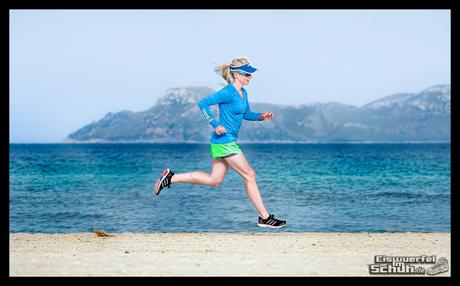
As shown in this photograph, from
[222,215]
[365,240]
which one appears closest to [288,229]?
[222,215]

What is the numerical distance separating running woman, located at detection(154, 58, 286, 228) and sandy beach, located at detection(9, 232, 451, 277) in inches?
31.9

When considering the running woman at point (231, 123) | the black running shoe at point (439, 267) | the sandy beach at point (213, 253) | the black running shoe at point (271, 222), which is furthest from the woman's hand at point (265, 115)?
the black running shoe at point (439, 267)

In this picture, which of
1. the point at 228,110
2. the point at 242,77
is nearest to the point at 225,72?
the point at 242,77

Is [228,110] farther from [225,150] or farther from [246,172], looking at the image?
[246,172]

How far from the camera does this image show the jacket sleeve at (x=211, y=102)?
31.0 feet

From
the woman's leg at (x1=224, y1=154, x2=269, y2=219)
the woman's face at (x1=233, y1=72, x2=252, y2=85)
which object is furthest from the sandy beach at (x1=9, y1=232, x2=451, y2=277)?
the woman's face at (x1=233, y1=72, x2=252, y2=85)

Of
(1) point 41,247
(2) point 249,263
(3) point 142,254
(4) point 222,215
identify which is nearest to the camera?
(2) point 249,263

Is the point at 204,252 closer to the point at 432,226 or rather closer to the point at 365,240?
the point at 365,240

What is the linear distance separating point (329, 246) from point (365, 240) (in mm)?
1035

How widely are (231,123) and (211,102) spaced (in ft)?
1.36

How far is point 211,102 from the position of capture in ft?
31.1

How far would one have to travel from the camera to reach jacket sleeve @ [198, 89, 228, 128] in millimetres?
9445

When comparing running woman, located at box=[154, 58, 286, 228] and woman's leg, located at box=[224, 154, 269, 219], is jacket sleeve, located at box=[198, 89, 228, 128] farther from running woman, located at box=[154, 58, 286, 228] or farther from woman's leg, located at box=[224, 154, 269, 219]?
woman's leg, located at box=[224, 154, 269, 219]
